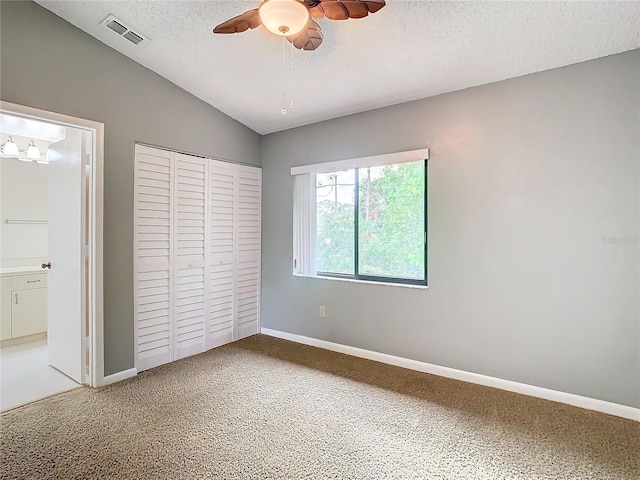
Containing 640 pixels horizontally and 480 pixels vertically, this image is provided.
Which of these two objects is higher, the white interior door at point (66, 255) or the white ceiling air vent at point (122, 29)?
the white ceiling air vent at point (122, 29)

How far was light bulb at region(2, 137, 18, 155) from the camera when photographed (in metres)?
3.89

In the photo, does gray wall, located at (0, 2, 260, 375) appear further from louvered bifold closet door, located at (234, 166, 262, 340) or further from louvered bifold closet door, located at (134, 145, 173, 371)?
louvered bifold closet door, located at (234, 166, 262, 340)

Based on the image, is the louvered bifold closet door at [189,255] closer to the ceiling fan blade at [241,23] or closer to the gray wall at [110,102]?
the gray wall at [110,102]

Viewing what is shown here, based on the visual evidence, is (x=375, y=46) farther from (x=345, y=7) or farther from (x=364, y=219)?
(x=364, y=219)

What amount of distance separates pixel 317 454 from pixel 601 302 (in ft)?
7.22

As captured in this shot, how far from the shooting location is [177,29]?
255cm

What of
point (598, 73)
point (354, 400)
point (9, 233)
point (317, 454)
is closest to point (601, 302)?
point (598, 73)

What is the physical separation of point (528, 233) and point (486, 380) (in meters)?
1.25

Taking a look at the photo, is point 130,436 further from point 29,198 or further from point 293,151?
point 29,198

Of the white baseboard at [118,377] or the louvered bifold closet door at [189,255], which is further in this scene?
the louvered bifold closet door at [189,255]

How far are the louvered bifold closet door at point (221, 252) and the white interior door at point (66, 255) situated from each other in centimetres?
117

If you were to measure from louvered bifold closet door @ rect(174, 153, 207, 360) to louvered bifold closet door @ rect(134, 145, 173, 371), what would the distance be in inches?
3.3

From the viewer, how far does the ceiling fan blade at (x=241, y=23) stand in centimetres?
177

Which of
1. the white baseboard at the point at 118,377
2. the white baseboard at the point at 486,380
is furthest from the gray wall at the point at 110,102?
the white baseboard at the point at 486,380
